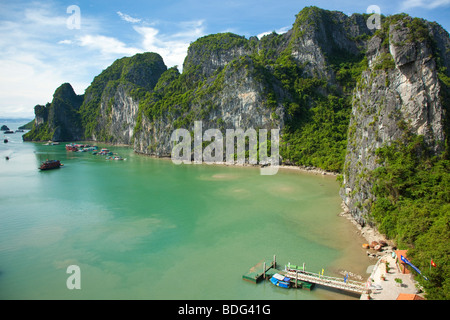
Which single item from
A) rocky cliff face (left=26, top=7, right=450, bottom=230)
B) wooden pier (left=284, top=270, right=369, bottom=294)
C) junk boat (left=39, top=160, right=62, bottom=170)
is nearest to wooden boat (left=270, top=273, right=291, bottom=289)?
wooden pier (left=284, top=270, right=369, bottom=294)

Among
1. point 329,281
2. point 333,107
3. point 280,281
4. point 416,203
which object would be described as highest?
point 333,107

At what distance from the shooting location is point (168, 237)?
2069 centimetres

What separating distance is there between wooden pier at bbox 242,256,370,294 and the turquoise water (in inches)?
15.5

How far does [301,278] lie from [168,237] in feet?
31.4

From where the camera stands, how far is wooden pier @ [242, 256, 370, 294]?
13773 mm

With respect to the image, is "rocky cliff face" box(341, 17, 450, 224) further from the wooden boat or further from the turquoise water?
the wooden boat

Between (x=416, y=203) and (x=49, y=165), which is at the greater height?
(x=416, y=203)

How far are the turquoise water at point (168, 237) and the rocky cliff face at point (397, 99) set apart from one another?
403 cm

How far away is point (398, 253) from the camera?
14.7m

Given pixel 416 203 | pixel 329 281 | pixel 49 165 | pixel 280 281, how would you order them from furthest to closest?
pixel 49 165 < pixel 416 203 < pixel 280 281 < pixel 329 281

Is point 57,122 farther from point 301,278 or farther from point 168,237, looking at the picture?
point 301,278

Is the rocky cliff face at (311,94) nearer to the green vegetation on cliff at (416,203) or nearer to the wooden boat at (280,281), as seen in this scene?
the green vegetation on cliff at (416,203)

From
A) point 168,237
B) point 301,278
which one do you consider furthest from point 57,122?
point 301,278
